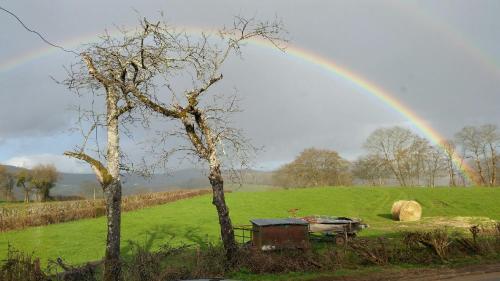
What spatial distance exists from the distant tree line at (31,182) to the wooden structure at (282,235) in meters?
98.4

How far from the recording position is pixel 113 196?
14172 millimetres

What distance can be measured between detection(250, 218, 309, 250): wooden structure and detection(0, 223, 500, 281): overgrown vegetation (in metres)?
0.47

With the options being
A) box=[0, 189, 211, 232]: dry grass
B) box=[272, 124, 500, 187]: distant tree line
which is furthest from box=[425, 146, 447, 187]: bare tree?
box=[0, 189, 211, 232]: dry grass

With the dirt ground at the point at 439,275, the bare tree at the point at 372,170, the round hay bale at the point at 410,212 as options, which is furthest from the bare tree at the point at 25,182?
the dirt ground at the point at 439,275

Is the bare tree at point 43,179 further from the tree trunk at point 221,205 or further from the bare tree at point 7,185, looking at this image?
the tree trunk at point 221,205

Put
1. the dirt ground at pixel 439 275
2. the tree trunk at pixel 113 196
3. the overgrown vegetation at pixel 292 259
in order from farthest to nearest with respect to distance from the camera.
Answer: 1. the dirt ground at pixel 439 275
2. the overgrown vegetation at pixel 292 259
3. the tree trunk at pixel 113 196

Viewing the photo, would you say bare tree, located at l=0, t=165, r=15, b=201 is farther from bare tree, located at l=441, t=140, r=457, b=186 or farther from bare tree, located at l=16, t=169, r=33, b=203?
bare tree, located at l=441, t=140, r=457, b=186

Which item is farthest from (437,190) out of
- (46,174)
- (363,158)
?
(46,174)

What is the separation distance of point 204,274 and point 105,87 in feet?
23.3

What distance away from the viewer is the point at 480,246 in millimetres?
19016

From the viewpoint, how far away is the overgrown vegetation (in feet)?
47.3

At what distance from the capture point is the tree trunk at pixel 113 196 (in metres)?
13.7

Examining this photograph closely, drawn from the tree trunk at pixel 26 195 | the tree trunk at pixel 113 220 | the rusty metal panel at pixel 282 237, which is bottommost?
the tree trunk at pixel 26 195

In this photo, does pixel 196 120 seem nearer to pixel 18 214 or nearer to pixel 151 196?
pixel 18 214
